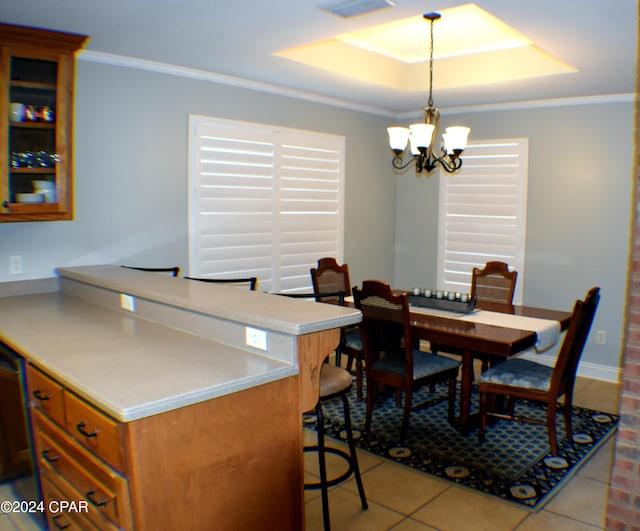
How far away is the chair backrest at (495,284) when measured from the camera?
438cm

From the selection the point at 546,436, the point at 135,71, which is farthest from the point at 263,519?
the point at 135,71

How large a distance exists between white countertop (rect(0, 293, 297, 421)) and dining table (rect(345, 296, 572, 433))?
4.96 ft

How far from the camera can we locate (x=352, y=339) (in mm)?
4105

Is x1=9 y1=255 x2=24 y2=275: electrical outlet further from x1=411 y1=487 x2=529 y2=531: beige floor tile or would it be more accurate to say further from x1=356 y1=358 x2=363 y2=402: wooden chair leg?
x1=411 y1=487 x2=529 y2=531: beige floor tile

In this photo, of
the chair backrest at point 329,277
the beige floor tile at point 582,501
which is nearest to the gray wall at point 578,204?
the chair backrest at point 329,277

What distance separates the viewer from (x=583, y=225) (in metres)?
4.85

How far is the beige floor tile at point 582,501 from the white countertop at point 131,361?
1714 millimetres

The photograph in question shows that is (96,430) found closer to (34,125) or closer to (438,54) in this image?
(34,125)

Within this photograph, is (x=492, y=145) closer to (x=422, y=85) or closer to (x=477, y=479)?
(x=422, y=85)

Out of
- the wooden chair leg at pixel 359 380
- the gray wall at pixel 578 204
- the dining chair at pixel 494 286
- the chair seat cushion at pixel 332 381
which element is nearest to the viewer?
the chair seat cushion at pixel 332 381

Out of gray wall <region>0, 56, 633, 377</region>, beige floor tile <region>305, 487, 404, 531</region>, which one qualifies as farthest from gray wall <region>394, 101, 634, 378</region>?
beige floor tile <region>305, 487, 404, 531</region>

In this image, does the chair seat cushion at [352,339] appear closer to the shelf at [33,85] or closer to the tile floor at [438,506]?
the tile floor at [438,506]

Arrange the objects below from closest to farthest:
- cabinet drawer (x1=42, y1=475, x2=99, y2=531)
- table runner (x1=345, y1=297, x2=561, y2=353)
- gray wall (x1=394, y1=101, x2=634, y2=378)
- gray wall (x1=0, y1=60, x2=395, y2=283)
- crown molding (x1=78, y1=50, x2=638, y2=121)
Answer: cabinet drawer (x1=42, y1=475, x2=99, y2=531) < table runner (x1=345, y1=297, x2=561, y2=353) < gray wall (x1=0, y1=60, x2=395, y2=283) < crown molding (x1=78, y1=50, x2=638, y2=121) < gray wall (x1=394, y1=101, x2=634, y2=378)

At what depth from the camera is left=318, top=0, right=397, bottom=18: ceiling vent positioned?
259 centimetres
